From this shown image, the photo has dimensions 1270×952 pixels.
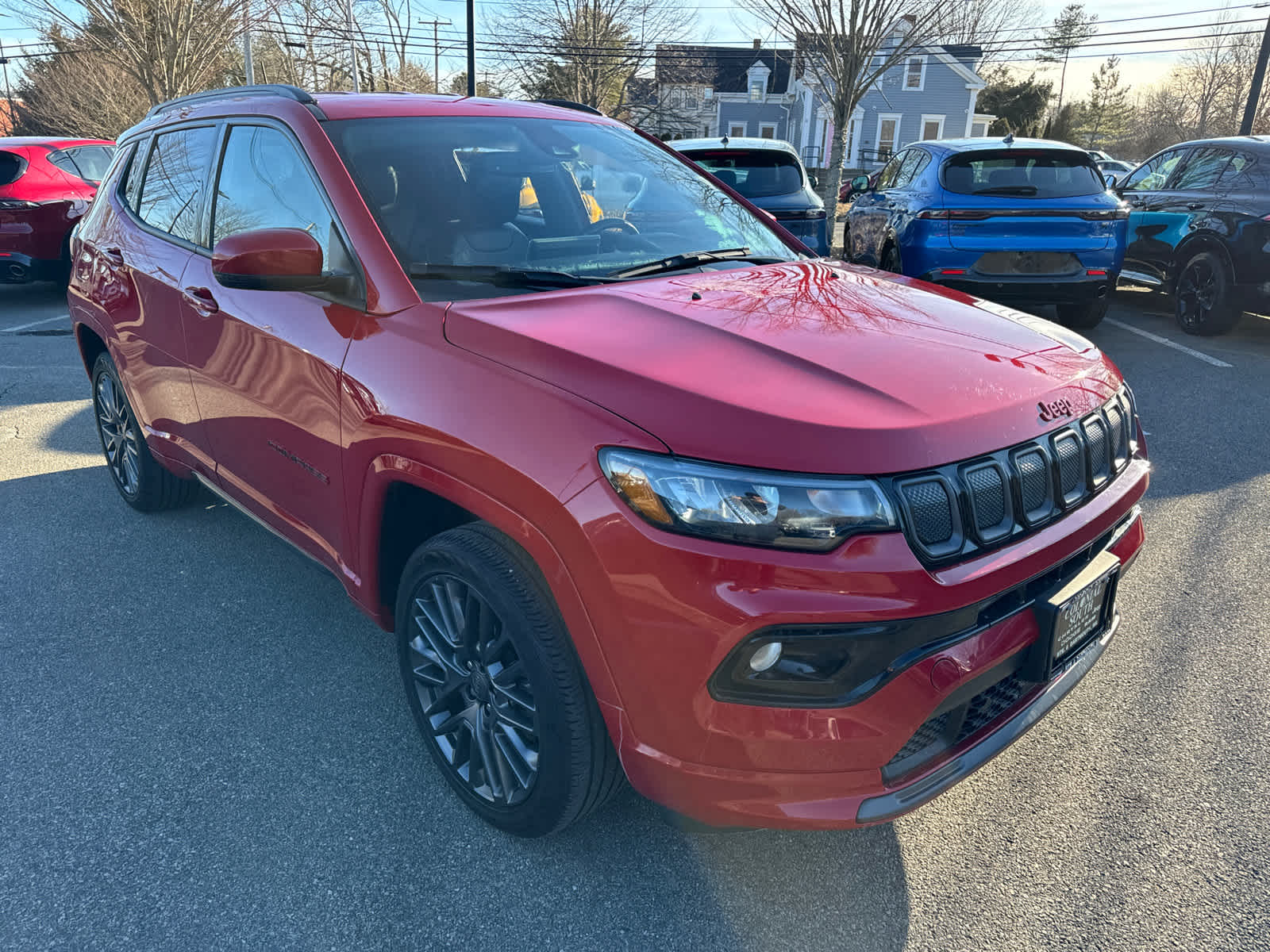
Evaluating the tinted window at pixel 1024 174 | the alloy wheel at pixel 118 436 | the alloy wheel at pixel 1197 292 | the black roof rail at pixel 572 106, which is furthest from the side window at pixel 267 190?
the alloy wheel at pixel 1197 292

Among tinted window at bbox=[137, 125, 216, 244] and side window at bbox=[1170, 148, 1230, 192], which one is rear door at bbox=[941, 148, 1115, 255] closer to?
side window at bbox=[1170, 148, 1230, 192]

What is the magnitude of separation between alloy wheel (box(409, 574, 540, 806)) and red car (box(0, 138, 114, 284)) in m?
9.00

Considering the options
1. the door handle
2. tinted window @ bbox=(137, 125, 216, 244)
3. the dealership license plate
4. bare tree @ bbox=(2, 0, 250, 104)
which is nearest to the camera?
the dealership license plate

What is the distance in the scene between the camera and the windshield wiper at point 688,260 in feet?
8.69

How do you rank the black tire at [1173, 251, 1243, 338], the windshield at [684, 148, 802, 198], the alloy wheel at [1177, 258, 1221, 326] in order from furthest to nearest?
the windshield at [684, 148, 802, 198] < the alloy wheel at [1177, 258, 1221, 326] < the black tire at [1173, 251, 1243, 338]

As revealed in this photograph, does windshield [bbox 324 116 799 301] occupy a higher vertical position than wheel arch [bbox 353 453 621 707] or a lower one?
higher

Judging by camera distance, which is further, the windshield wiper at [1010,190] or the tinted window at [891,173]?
the tinted window at [891,173]

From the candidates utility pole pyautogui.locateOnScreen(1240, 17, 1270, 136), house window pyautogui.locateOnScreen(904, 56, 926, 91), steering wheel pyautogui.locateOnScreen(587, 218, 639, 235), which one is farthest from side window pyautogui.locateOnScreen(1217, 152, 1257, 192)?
house window pyautogui.locateOnScreen(904, 56, 926, 91)

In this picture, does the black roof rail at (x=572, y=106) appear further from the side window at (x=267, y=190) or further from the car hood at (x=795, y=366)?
the car hood at (x=795, y=366)

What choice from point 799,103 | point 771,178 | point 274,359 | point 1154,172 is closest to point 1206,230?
point 1154,172

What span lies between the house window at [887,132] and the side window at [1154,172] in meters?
36.6

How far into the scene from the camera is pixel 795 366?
1971 millimetres

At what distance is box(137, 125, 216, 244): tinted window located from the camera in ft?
10.9

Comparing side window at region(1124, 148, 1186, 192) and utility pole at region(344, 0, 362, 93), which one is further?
utility pole at region(344, 0, 362, 93)
